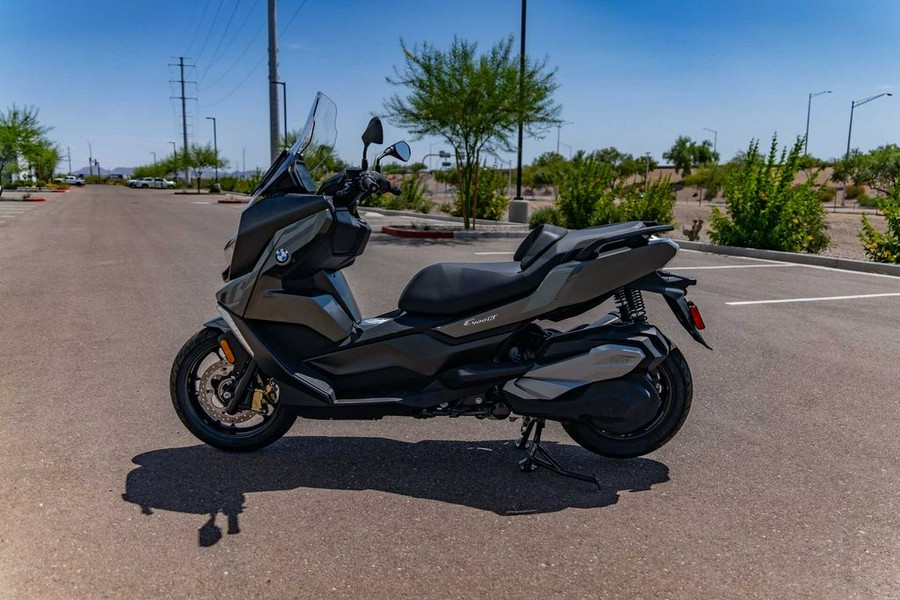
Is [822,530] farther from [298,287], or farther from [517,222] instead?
[517,222]

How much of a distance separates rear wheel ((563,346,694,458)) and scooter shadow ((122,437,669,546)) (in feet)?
0.36

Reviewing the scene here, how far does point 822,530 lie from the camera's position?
327 centimetres

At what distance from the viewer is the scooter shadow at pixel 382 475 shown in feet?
11.6

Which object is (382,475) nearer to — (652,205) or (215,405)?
(215,405)

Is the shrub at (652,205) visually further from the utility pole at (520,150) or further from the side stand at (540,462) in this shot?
the side stand at (540,462)

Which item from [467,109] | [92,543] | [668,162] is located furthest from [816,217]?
[668,162]

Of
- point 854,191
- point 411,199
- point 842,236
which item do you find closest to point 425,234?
point 842,236

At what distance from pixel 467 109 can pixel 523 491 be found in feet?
56.2

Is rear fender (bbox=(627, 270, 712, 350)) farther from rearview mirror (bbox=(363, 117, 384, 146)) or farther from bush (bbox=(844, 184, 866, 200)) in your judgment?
bush (bbox=(844, 184, 866, 200))

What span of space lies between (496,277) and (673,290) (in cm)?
92

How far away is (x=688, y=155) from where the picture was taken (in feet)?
302

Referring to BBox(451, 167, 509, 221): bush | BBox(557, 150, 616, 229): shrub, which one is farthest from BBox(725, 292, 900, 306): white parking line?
BBox(451, 167, 509, 221): bush

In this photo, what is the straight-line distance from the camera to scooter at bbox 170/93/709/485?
369cm

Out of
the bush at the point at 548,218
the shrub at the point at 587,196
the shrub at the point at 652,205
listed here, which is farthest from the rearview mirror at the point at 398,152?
the bush at the point at 548,218
